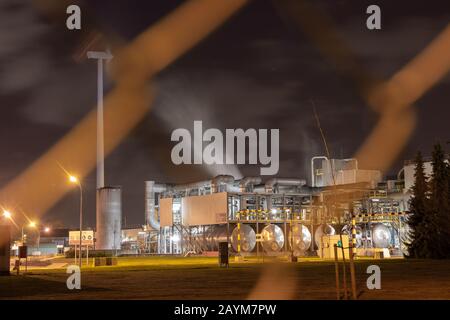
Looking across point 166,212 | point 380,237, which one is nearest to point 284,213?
point 380,237

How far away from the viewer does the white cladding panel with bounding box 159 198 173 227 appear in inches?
3989

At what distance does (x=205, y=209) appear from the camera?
3578 inches

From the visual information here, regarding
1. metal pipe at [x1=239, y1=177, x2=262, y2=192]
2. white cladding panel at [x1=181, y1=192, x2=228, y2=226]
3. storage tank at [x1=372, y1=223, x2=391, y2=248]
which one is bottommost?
storage tank at [x1=372, y1=223, x2=391, y2=248]

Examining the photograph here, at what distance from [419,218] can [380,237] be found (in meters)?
21.8

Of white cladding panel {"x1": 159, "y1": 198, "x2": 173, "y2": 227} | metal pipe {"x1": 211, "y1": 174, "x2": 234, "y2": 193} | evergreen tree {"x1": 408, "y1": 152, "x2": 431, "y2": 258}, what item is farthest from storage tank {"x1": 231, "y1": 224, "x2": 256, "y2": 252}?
evergreen tree {"x1": 408, "y1": 152, "x2": 431, "y2": 258}

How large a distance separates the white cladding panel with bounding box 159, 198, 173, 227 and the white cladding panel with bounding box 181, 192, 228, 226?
124 inches

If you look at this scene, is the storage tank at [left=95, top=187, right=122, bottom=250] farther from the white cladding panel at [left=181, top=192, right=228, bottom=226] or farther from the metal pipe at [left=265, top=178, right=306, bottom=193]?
the metal pipe at [left=265, top=178, right=306, bottom=193]

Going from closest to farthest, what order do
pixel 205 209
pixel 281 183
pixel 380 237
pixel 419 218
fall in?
1. pixel 419 218
2. pixel 380 237
3. pixel 205 209
4. pixel 281 183

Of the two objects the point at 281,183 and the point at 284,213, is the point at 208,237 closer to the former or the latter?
the point at 284,213

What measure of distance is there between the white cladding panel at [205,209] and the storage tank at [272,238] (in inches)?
259

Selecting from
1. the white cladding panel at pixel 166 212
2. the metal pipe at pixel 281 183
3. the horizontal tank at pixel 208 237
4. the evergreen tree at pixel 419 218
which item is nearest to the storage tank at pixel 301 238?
the horizontal tank at pixel 208 237

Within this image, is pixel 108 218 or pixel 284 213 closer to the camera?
pixel 284 213

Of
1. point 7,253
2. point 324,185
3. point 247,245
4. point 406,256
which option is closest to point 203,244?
point 247,245

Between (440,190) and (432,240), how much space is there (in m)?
5.06
